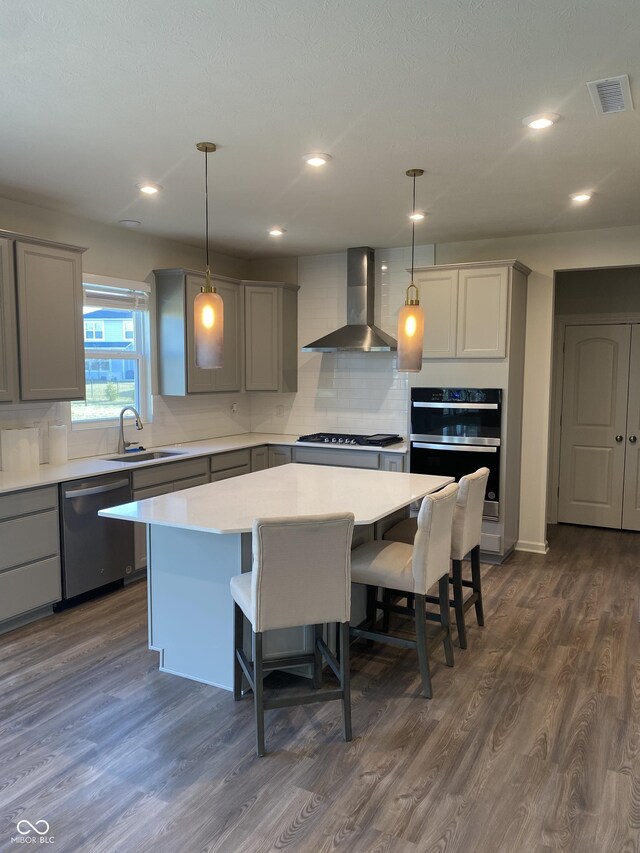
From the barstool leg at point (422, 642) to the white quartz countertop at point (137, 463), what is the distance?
2315 mm

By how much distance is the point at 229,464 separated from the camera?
532 cm

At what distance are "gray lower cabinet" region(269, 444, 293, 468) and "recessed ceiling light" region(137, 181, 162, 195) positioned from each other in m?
2.59

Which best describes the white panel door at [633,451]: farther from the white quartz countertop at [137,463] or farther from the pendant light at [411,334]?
the pendant light at [411,334]

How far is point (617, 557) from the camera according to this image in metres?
5.21

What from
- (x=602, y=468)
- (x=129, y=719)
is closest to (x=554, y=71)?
(x=129, y=719)

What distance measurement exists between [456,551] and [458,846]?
154 centimetres

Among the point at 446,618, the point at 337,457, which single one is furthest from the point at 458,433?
the point at 446,618

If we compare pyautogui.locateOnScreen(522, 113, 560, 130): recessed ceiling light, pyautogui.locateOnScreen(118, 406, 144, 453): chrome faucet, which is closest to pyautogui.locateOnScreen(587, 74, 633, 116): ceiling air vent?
pyautogui.locateOnScreen(522, 113, 560, 130): recessed ceiling light

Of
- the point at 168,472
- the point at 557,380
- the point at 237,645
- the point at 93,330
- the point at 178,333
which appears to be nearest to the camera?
the point at 237,645

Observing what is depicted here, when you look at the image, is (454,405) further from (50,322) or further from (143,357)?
(50,322)

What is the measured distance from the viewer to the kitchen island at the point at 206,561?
2852 mm

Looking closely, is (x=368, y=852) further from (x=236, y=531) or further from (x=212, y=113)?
(x=212, y=113)

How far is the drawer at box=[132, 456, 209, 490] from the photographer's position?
4.36 metres

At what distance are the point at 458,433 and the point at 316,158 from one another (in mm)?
2555
